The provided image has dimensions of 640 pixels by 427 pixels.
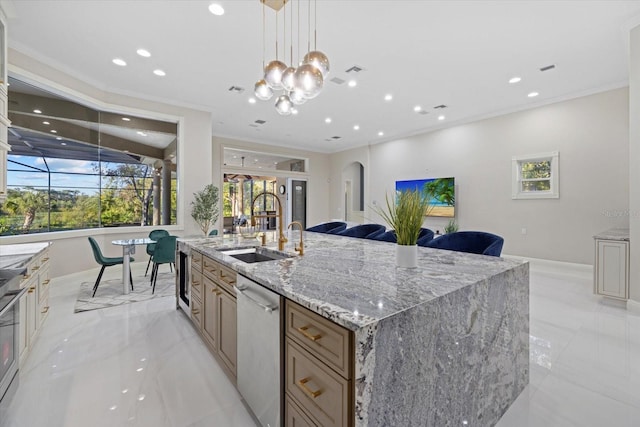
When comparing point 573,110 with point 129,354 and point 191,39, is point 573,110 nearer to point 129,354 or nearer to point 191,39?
point 191,39

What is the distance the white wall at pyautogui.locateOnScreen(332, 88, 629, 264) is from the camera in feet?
16.2

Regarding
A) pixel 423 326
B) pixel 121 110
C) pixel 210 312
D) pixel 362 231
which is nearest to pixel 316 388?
pixel 423 326

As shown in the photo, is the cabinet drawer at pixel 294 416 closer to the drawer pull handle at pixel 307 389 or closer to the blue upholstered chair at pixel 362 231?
the drawer pull handle at pixel 307 389

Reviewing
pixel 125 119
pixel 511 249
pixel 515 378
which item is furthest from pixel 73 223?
pixel 511 249

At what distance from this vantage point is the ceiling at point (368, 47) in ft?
10.2

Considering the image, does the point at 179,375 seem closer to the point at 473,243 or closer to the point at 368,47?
the point at 473,243

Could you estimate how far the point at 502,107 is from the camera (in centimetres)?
605

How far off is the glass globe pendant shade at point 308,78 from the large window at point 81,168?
15.0 feet

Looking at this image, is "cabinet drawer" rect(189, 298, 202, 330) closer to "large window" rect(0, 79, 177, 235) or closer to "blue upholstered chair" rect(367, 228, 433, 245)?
"blue upholstered chair" rect(367, 228, 433, 245)

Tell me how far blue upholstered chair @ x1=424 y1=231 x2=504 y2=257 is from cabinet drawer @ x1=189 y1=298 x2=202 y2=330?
2.39 metres

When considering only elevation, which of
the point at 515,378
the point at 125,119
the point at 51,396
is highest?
the point at 125,119

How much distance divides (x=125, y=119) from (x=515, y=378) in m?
6.91

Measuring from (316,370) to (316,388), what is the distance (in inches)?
2.8

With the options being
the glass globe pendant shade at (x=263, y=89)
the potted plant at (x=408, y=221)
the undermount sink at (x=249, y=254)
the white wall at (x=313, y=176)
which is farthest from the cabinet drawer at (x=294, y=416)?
the white wall at (x=313, y=176)
